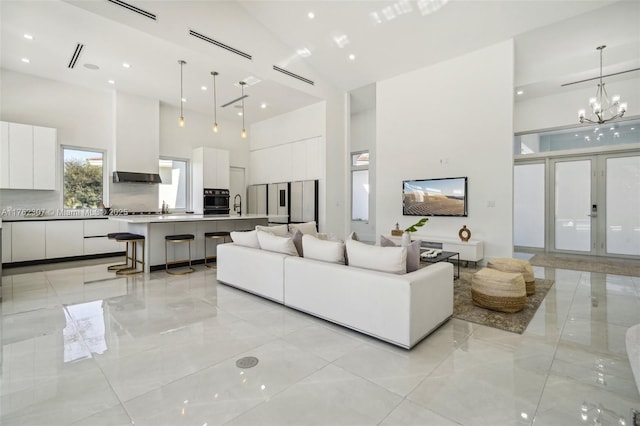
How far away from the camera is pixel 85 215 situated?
664cm

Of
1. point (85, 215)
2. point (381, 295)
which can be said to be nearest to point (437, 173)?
point (381, 295)

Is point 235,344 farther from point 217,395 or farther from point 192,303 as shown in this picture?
point 192,303

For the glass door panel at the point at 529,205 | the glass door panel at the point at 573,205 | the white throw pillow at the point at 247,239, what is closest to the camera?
the white throw pillow at the point at 247,239

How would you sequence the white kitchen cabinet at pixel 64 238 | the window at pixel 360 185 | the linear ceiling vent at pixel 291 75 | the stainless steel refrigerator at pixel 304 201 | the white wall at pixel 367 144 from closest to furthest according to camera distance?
the white kitchen cabinet at pixel 64 238, the linear ceiling vent at pixel 291 75, the stainless steel refrigerator at pixel 304 201, the white wall at pixel 367 144, the window at pixel 360 185

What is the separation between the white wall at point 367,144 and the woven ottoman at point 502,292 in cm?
581

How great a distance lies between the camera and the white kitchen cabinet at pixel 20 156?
557cm

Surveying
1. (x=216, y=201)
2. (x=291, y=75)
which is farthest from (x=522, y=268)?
(x=216, y=201)

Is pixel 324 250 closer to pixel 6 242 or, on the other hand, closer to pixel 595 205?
pixel 6 242

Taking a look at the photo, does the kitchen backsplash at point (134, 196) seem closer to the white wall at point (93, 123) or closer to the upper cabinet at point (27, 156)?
the white wall at point (93, 123)

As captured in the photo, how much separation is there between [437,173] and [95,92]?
7862 millimetres

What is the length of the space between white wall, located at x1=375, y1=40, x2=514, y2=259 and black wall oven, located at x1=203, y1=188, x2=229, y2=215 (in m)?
4.37

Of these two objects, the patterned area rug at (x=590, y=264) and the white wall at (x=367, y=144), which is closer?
the patterned area rug at (x=590, y=264)

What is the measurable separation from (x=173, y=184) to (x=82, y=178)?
80.4 inches

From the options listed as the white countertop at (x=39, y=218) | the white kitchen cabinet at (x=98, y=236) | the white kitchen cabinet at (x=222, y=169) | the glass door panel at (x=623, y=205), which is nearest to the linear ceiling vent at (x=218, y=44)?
the white kitchen cabinet at (x=222, y=169)
